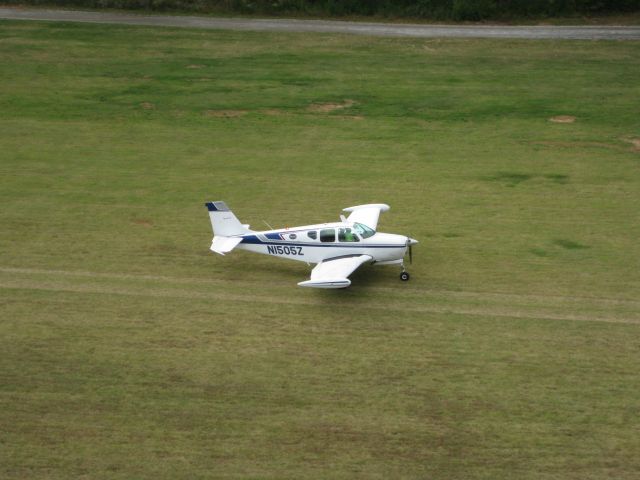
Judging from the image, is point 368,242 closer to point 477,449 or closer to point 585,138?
point 477,449

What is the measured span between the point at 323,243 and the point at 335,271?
57.2 inches

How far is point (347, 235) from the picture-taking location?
26125mm

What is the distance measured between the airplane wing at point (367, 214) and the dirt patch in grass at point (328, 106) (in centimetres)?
1417

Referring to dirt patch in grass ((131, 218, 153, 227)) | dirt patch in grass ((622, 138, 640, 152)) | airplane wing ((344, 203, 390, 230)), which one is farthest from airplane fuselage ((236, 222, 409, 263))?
dirt patch in grass ((622, 138, 640, 152))

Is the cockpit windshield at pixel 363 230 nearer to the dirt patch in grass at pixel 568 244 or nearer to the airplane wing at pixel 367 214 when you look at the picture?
the airplane wing at pixel 367 214

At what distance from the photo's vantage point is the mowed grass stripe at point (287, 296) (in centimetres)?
2457

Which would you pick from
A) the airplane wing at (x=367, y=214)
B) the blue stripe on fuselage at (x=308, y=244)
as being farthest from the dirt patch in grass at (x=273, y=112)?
the blue stripe on fuselage at (x=308, y=244)

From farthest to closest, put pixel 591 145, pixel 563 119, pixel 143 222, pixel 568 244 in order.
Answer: pixel 563 119 → pixel 591 145 → pixel 143 222 → pixel 568 244

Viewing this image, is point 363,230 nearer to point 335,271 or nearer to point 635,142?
point 335,271

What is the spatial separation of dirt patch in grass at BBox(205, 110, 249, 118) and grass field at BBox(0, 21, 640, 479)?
9.2 inches

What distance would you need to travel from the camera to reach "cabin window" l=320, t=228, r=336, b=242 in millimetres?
26203

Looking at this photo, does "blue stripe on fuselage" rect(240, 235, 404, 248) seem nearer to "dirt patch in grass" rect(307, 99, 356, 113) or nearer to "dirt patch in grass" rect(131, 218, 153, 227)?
"dirt patch in grass" rect(131, 218, 153, 227)

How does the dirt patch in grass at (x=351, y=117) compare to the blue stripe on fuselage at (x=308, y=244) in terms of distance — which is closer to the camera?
the blue stripe on fuselage at (x=308, y=244)

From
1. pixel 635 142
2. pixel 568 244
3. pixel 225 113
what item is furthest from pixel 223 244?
pixel 635 142
